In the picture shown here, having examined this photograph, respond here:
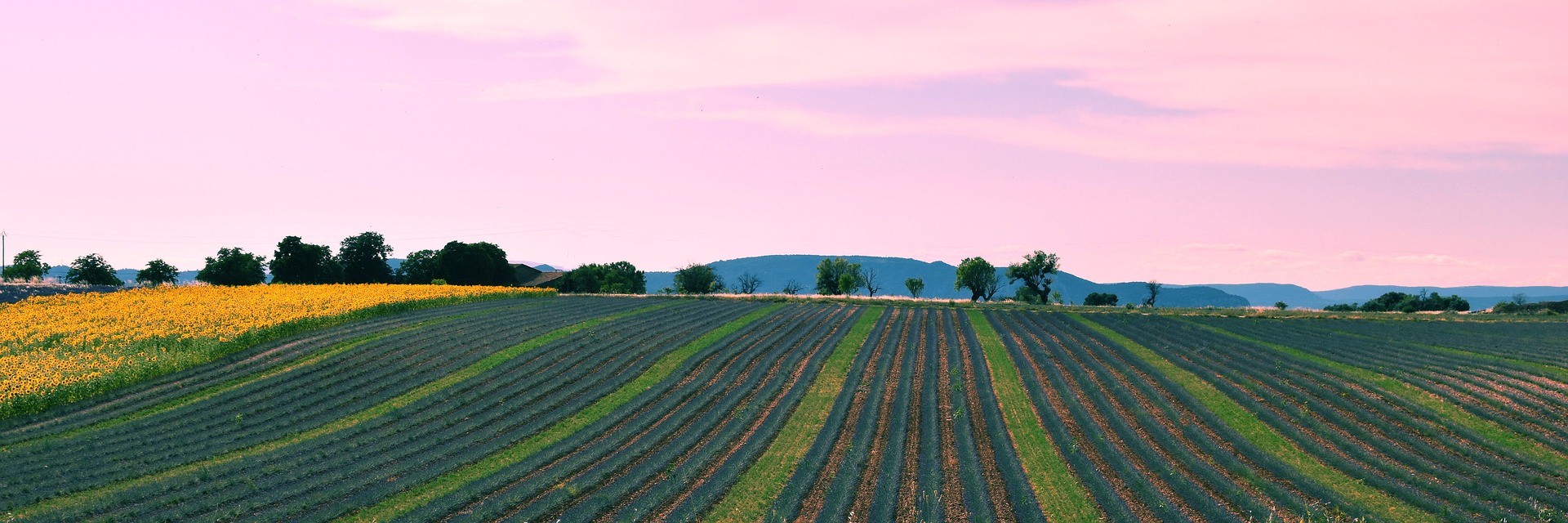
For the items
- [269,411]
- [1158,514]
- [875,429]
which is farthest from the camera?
[269,411]

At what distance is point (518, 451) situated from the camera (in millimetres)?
23000

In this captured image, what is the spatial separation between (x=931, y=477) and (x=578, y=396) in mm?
14237

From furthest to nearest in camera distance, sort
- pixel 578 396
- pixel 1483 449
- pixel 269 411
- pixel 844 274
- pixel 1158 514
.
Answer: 1. pixel 844 274
2. pixel 578 396
3. pixel 269 411
4. pixel 1483 449
5. pixel 1158 514

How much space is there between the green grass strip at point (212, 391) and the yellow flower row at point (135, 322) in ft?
12.7

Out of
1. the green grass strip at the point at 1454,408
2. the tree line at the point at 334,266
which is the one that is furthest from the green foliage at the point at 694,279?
the green grass strip at the point at 1454,408

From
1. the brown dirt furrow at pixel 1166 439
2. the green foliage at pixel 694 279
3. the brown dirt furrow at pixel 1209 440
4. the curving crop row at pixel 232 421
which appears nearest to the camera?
the brown dirt furrow at pixel 1209 440

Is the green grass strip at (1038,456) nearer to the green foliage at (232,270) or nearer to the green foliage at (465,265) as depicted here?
the green foliage at (465,265)

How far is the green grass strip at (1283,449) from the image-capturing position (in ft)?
61.8

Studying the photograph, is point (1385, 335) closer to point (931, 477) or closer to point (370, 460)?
point (931, 477)

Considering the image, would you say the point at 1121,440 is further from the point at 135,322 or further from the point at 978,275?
the point at 978,275

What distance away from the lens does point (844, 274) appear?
127938 mm

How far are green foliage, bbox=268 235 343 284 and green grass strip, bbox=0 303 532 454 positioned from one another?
57656mm

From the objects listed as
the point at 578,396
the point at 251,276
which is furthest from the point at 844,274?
the point at 578,396

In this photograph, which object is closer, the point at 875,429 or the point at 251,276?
the point at 875,429
